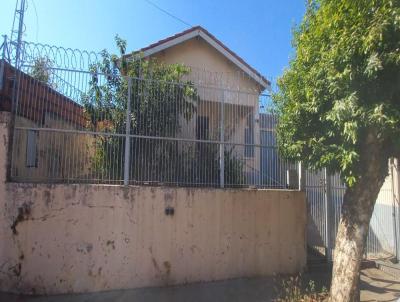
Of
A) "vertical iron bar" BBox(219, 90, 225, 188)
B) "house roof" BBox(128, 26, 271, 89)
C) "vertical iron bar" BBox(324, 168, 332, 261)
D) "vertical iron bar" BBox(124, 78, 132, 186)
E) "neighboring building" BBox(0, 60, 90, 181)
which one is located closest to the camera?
"neighboring building" BBox(0, 60, 90, 181)

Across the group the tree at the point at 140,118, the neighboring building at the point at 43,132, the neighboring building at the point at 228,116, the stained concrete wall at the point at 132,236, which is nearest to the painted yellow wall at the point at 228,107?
the neighboring building at the point at 228,116

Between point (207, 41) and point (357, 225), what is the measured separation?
8887mm

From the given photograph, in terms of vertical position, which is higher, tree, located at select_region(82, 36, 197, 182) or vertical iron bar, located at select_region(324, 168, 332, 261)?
tree, located at select_region(82, 36, 197, 182)

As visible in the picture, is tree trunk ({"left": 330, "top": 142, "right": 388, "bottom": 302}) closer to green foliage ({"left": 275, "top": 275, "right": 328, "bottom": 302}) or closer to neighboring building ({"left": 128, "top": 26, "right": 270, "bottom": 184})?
green foliage ({"left": 275, "top": 275, "right": 328, "bottom": 302})

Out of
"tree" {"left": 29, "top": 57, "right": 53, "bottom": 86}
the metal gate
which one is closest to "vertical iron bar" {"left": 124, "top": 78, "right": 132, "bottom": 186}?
"tree" {"left": 29, "top": 57, "right": 53, "bottom": 86}

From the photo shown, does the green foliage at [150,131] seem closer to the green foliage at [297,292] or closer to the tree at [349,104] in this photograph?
the tree at [349,104]

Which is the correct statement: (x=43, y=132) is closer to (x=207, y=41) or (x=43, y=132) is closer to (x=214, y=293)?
(x=214, y=293)

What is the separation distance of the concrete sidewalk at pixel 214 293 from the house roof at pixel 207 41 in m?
6.21

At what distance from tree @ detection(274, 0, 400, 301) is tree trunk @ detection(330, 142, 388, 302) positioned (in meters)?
0.01

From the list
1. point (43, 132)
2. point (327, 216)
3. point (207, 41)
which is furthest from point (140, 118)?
point (207, 41)

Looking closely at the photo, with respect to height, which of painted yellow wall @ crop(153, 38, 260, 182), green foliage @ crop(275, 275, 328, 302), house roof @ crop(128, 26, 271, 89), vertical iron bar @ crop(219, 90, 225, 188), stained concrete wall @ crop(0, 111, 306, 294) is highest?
house roof @ crop(128, 26, 271, 89)

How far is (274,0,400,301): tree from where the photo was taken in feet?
18.4

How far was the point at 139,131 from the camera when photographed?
8070mm

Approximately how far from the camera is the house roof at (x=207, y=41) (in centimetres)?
1261
